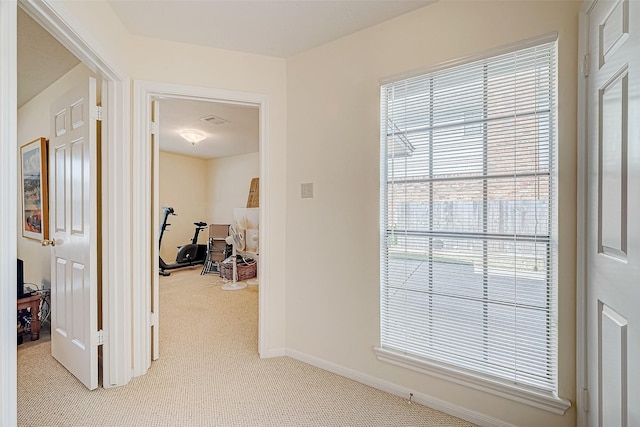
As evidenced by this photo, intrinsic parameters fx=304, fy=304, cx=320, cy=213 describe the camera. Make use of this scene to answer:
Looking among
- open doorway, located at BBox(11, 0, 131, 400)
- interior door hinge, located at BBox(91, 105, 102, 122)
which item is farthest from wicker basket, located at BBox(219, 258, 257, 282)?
interior door hinge, located at BBox(91, 105, 102, 122)

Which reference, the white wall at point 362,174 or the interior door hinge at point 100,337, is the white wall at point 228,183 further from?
the interior door hinge at point 100,337

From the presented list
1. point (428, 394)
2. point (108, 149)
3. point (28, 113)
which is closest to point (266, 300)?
point (428, 394)

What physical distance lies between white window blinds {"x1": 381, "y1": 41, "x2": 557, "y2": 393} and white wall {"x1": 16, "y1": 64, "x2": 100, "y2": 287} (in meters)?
3.00

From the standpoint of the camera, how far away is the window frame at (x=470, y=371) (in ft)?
4.96

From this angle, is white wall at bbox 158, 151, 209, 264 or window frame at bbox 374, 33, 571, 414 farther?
white wall at bbox 158, 151, 209, 264

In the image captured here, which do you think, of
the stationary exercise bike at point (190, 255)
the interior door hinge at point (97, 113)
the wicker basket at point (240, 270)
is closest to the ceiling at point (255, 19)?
the interior door hinge at point (97, 113)

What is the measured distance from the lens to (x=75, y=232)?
2066 millimetres

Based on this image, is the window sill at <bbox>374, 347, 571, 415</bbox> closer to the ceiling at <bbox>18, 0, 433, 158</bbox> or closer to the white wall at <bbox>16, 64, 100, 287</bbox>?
the ceiling at <bbox>18, 0, 433, 158</bbox>

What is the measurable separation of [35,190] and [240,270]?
2.90 metres

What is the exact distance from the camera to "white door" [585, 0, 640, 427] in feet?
3.23

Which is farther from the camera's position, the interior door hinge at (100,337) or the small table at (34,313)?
the small table at (34,313)

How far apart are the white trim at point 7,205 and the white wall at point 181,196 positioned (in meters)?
5.77

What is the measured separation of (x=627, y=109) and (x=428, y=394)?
5.65 ft

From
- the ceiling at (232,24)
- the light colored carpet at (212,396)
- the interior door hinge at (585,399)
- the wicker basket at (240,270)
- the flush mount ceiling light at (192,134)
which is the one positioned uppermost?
the ceiling at (232,24)
